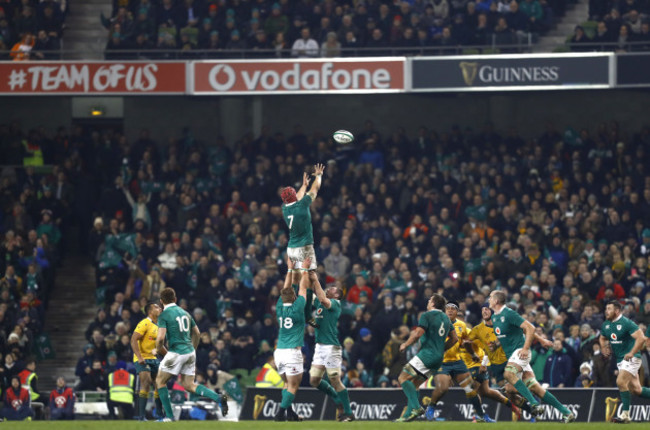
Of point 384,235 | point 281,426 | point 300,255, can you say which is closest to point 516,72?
point 384,235

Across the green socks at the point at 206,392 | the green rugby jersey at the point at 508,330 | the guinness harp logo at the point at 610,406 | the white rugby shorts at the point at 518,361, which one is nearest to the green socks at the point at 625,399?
the white rugby shorts at the point at 518,361

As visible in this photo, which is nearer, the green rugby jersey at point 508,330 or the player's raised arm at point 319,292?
the green rugby jersey at point 508,330

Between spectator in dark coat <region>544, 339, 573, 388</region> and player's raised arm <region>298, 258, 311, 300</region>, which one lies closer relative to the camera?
player's raised arm <region>298, 258, 311, 300</region>

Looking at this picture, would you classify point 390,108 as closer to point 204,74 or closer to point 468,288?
point 204,74

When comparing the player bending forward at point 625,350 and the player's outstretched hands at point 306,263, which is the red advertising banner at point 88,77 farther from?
the player bending forward at point 625,350

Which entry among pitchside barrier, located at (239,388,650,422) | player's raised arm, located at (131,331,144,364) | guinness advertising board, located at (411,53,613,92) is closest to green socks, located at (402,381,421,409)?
pitchside barrier, located at (239,388,650,422)

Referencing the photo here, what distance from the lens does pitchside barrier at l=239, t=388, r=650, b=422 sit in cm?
2319

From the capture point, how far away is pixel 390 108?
35438 mm

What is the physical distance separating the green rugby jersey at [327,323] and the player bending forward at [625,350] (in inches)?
159

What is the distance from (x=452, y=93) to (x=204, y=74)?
647 centimetres

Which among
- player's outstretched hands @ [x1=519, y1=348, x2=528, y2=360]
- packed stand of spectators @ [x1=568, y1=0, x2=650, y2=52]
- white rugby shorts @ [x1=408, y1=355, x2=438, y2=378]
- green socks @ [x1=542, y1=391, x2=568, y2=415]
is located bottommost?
green socks @ [x1=542, y1=391, x2=568, y2=415]

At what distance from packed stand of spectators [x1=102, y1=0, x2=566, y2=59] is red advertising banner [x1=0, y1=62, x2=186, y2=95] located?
1.67ft

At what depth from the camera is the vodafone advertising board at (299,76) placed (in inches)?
1216

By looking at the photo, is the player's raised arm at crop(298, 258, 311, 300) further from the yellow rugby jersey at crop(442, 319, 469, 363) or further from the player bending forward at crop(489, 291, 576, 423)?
the player bending forward at crop(489, 291, 576, 423)
